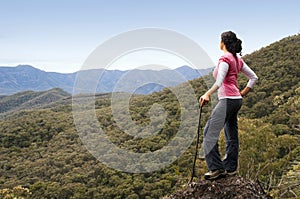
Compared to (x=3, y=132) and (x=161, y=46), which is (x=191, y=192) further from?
(x=3, y=132)

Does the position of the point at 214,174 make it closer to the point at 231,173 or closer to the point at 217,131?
the point at 231,173

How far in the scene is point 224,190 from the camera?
342 cm

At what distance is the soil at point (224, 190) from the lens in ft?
11.1

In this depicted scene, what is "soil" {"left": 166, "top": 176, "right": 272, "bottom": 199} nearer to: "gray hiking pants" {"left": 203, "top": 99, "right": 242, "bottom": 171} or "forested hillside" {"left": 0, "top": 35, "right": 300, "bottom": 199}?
"gray hiking pants" {"left": 203, "top": 99, "right": 242, "bottom": 171}

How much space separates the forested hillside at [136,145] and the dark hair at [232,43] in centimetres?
685

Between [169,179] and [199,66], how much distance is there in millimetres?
20272

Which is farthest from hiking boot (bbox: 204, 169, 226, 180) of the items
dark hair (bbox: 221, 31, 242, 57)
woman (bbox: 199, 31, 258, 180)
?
dark hair (bbox: 221, 31, 242, 57)

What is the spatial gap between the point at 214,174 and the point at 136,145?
16556 millimetres

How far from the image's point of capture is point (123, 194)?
25.8m

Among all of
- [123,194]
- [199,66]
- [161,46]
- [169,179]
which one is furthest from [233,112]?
[123,194]

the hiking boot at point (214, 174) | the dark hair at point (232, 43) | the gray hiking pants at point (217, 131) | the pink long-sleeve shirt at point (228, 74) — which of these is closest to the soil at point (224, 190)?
the hiking boot at point (214, 174)

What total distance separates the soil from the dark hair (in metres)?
1.21

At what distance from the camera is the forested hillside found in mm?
14633

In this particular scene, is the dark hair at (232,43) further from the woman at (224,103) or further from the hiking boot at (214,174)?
the hiking boot at (214,174)
